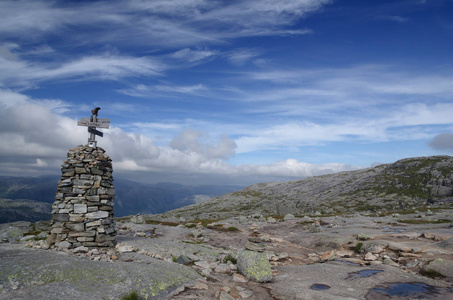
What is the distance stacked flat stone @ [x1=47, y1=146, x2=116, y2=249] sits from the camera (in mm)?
20188

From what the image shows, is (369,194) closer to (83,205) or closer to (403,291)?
(403,291)

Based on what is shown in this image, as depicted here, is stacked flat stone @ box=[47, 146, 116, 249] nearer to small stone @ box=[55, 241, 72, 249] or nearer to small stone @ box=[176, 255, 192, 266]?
small stone @ box=[55, 241, 72, 249]

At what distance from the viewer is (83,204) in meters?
20.7

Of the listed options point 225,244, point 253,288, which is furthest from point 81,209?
point 225,244

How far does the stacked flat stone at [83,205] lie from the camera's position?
66.2ft

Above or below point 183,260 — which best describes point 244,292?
above

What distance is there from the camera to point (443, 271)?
1866 centimetres

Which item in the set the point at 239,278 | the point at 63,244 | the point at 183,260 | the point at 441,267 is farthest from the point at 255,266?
the point at 63,244

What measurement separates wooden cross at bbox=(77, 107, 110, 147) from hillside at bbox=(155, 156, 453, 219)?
82.6m

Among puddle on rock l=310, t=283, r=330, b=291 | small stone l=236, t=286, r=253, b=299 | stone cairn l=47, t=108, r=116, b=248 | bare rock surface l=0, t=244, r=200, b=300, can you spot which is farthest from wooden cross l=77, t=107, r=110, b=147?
puddle on rock l=310, t=283, r=330, b=291

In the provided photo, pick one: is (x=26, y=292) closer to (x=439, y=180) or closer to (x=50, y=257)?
(x=50, y=257)

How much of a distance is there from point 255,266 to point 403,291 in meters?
9.08

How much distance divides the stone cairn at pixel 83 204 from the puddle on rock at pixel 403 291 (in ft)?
63.6

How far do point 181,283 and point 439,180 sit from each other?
159932 millimetres
